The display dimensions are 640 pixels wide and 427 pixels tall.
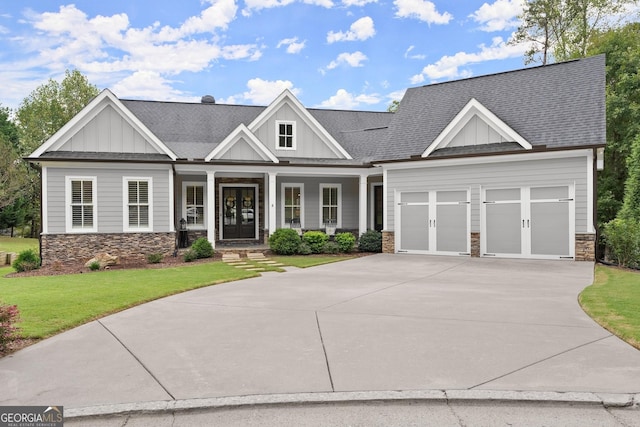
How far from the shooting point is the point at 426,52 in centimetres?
2753

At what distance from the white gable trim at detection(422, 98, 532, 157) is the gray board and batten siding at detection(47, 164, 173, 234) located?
379 inches

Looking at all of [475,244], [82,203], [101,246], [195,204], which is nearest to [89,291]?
[101,246]

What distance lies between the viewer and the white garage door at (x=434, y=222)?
15508mm

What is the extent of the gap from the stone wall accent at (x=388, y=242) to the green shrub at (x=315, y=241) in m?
2.32

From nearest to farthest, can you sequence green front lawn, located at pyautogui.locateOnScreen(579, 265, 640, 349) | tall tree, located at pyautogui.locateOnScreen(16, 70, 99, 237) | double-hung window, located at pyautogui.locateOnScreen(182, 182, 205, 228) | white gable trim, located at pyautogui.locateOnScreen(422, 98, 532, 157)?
green front lawn, located at pyautogui.locateOnScreen(579, 265, 640, 349) < white gable trim, located at pyautogui.locateOnScreen(422, 98, 532, 157) < double-hung window, located at pyautogui.locateOnScreen(182, 182, 205, 228) < tall tree, located at pyautogui.locateOnScreen(16, 70, 99, 237)

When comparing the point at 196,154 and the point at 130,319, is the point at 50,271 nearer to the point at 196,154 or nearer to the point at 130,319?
the point at 196,154

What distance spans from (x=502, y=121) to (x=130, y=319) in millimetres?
13394

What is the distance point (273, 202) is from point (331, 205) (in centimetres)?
366

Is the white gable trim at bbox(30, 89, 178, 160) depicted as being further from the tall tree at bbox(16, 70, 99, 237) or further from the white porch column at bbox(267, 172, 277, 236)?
the tall tree at bbox(16, 70, 99, 237)

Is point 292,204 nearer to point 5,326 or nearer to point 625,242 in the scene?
point 625,242

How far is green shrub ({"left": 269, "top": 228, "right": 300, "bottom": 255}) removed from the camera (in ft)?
54.9

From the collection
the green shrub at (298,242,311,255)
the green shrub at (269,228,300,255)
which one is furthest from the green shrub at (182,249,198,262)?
the green shrub at (298,242,311,255)

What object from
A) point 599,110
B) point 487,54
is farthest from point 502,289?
point 487,54

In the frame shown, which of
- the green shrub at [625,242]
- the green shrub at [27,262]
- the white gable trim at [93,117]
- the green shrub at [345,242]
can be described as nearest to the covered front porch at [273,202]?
the green shrub at [345,242]
